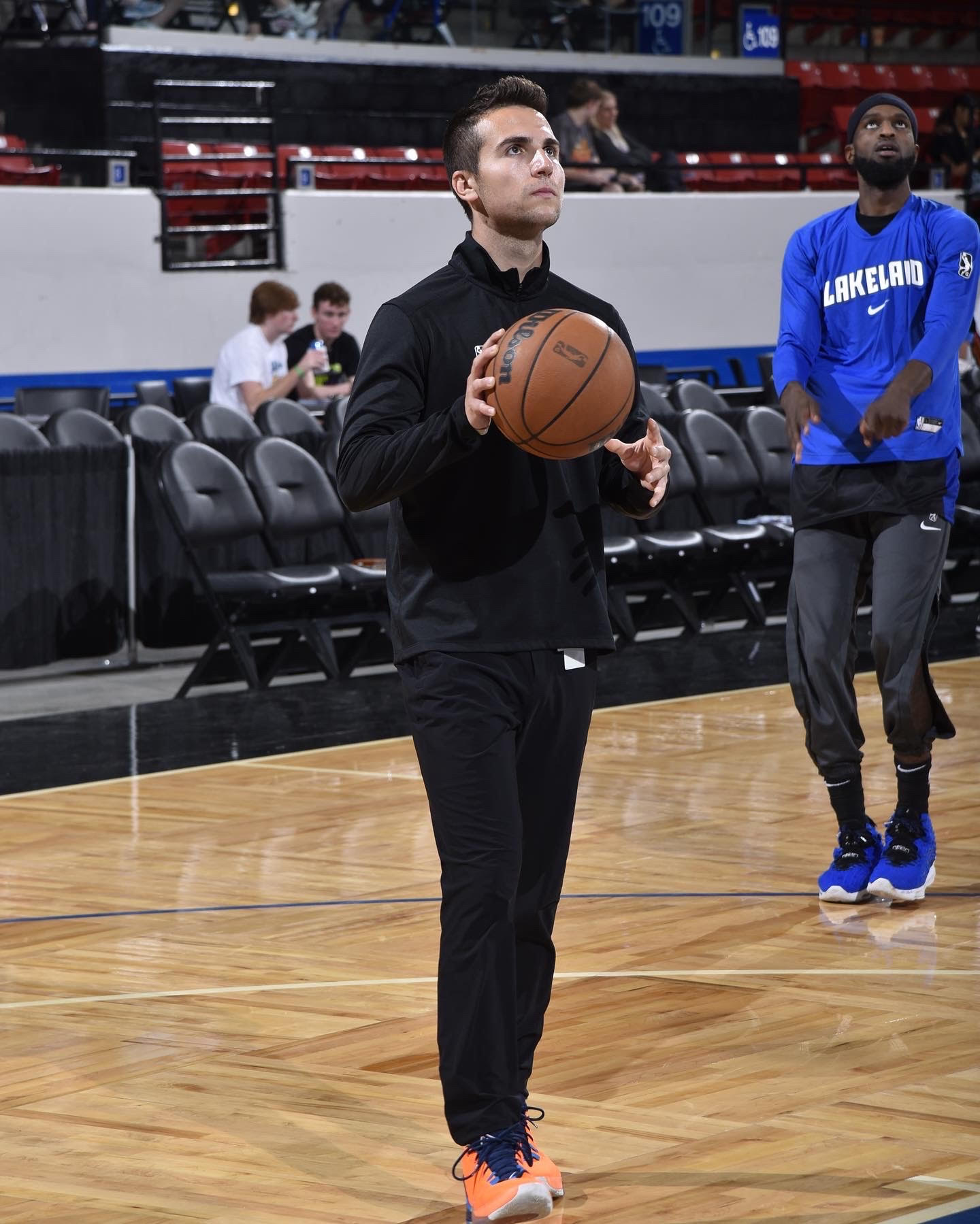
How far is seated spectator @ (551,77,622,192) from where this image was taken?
1562cm

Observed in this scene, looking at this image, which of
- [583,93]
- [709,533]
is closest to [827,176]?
[583,93]

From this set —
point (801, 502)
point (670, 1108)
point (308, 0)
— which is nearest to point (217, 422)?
point (801, 502)

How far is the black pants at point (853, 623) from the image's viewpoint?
496 cm

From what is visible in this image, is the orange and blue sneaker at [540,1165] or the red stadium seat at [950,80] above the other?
the red stadium seat at [950,80]

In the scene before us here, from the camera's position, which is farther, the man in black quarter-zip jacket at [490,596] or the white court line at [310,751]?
the white court line at [310,751]

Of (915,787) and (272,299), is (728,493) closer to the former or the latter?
(272,299)

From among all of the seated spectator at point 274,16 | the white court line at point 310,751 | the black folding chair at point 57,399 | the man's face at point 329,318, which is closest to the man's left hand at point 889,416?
the white court line at point 310,751

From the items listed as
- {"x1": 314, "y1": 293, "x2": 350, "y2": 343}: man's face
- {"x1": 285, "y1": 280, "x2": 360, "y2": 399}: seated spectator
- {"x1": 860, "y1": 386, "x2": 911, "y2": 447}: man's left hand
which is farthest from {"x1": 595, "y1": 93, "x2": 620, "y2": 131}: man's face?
{"x1": 860, "y1": 386, "x2": 911, "y2": 447}: man's left hand

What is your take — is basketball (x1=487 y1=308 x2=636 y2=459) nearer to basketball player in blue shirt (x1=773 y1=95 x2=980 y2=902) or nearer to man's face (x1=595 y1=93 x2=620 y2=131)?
basketball player in blue shirt (x1=773 y1=95 x2=980 y2=902)

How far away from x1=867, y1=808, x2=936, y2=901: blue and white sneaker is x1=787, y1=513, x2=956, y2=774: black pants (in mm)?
183

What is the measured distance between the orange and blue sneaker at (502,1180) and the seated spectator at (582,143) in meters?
12.9

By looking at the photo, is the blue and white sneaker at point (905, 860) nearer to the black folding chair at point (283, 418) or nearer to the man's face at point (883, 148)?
the man's face at point (883, 148)

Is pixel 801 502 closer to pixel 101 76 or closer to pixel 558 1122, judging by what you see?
pixel 558 1122

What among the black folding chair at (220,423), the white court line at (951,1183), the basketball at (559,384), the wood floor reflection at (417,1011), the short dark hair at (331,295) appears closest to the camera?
the basketball at (559,384)
